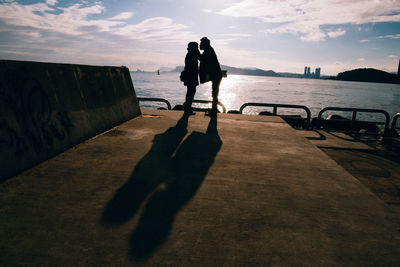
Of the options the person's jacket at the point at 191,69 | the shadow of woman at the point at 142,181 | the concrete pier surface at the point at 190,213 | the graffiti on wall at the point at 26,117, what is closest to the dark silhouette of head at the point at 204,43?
the person's jacket at the point at 191,69

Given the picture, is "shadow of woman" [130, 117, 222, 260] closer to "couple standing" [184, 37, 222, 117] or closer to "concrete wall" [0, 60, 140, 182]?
"concrete wall" [0, 60, 140, 182]

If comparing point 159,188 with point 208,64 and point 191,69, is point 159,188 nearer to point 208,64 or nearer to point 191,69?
point 191,69

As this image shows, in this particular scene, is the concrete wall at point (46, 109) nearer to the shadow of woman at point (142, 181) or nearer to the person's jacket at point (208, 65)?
the shadow of woman at point (142, 181)

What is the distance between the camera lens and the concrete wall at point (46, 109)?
102 inches

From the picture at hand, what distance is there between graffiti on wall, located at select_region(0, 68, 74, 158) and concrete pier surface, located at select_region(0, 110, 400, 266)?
1.07ft

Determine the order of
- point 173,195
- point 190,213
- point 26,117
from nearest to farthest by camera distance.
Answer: point 190,213 < point 173,195 < point 26,117

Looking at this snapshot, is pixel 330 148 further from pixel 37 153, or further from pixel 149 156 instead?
pixel 37 153

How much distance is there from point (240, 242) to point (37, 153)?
8.94 feet

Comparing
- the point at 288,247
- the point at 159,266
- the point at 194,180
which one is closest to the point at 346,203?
the point at 288,247

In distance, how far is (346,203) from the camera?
226cm

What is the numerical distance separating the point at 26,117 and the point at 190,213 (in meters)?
2.44

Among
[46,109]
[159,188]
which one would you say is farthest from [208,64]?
[159,188]

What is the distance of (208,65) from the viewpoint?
21.1ft

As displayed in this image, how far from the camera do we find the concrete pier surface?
5.09 feet
